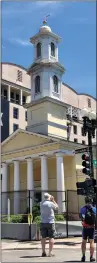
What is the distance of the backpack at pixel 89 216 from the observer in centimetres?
962

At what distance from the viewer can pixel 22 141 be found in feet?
122

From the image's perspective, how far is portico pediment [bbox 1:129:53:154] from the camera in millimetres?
35031

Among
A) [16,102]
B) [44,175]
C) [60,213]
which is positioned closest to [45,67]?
[44,175]

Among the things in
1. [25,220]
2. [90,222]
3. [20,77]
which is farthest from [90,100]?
[90,222]

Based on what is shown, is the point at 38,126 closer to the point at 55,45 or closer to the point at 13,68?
the point at 55,45

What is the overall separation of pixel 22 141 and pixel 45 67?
7.95 metres

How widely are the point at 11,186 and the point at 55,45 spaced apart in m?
15.5

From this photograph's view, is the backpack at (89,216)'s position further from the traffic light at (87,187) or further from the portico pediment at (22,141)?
the portico pediment at (22,141)

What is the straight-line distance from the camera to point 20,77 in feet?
228

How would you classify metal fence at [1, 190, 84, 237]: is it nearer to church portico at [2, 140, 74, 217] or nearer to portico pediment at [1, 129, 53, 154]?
church portico at [2, 140, 74, 217]

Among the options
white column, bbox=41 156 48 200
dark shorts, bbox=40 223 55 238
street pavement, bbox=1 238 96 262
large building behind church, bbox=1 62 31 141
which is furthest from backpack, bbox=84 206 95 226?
large building behind church, bbox=1 62 31 141

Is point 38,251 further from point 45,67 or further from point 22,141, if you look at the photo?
point 45,67

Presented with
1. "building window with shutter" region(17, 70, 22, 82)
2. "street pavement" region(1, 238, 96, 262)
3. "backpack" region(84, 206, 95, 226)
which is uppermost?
"building window with shutter" region(17, 70, 22, 82)

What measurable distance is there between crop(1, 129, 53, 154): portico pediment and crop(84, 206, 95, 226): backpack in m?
24.1
